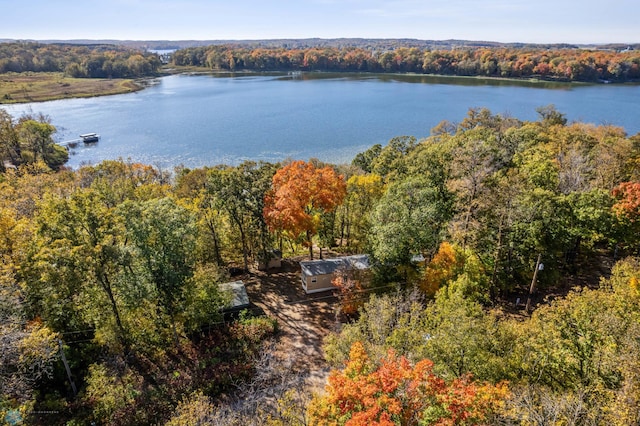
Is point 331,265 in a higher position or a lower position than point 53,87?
lower

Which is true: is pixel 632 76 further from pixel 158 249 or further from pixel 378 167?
pixel 158 249

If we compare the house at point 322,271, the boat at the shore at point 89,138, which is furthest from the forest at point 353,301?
the boat at the shore at point 89,138

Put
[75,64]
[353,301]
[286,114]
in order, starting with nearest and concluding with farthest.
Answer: [353,301] → [286,114] → [75,64]

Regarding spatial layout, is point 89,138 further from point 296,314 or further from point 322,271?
point 296,314

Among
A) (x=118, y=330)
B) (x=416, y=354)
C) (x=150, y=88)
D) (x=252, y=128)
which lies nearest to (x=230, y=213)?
(x=118, y=330)

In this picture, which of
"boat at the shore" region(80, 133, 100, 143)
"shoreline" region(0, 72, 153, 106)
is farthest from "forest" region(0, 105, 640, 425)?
"shoreline" region(0, 72, 153, 106)

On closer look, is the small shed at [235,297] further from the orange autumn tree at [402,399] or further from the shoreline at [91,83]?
the shoreline at [91,83]

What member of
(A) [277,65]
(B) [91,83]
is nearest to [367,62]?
(A) [277,65]
